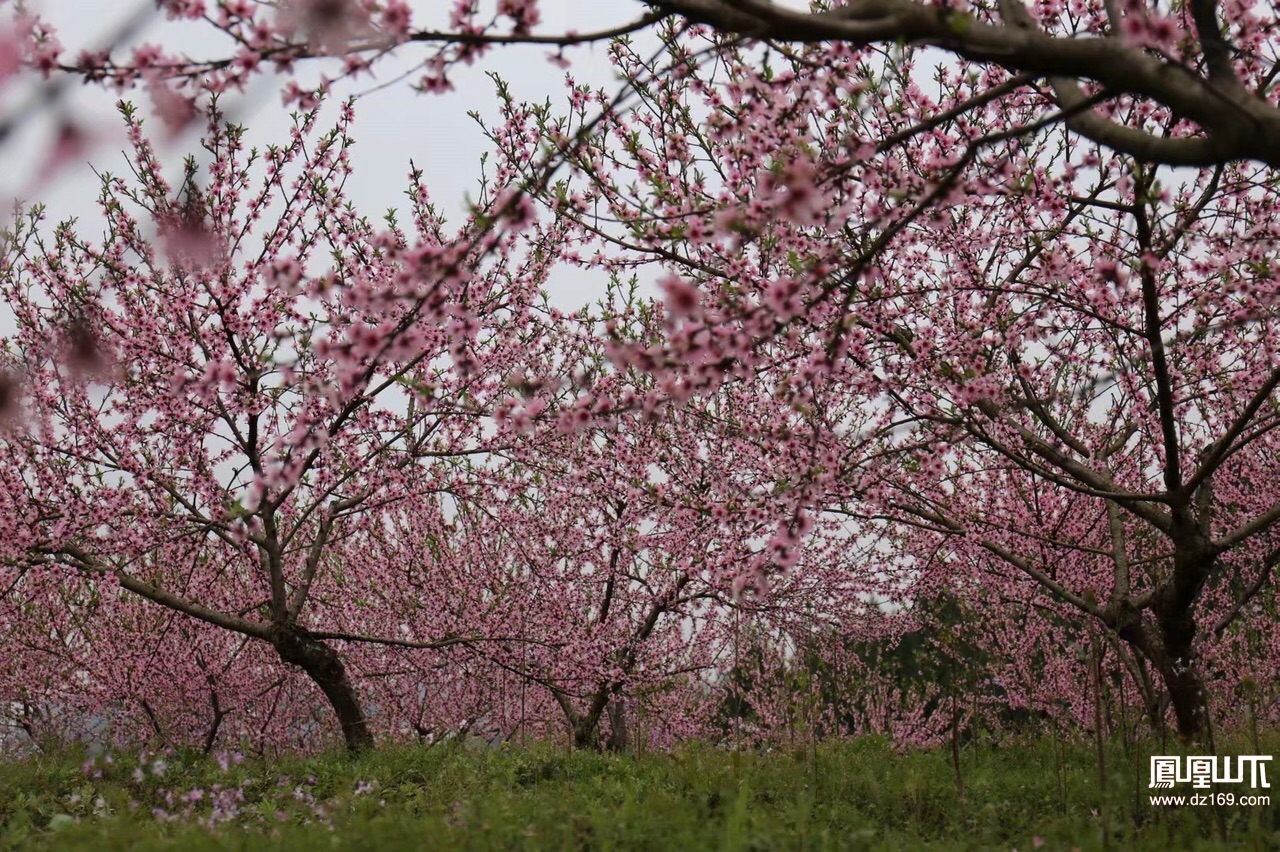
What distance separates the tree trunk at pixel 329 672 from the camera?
9.02 metres

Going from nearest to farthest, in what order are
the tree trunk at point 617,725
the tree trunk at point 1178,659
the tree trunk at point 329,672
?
1. the tree trunk at point 1178,659
2. the tree trunk at point 329,672
3. the tree trunk at point 617,725

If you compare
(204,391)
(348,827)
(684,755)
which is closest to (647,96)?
(204,391)

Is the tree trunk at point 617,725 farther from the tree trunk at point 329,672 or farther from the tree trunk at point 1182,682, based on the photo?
the tree trunk at point 1182,682

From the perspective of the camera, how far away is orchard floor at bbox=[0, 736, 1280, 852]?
432 centimetres

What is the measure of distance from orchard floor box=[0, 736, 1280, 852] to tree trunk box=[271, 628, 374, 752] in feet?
3.81

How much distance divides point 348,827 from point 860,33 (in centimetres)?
414

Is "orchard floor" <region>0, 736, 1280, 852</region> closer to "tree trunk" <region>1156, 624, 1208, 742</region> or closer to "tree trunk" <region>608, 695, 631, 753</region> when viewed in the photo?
"tree trunk" <region>1156, 624, 1208, 742</region>

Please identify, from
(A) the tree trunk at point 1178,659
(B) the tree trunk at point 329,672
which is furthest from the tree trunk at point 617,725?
(A) the tree trunk at point 1178,659

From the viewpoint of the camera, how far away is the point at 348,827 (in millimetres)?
4504

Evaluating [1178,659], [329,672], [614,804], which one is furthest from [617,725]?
[614,804]

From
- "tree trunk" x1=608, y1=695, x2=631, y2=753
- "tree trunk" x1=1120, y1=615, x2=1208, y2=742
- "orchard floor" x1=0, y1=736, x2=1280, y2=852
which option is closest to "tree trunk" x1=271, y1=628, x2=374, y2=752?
"orchard floor" x1=0, y1=736, x2=1280, y2=852

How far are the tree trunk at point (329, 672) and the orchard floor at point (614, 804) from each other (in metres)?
1.16

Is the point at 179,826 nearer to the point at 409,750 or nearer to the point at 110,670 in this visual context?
the point at 409,750

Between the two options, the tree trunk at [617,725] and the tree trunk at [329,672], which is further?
the tree trunk at [617,725]
